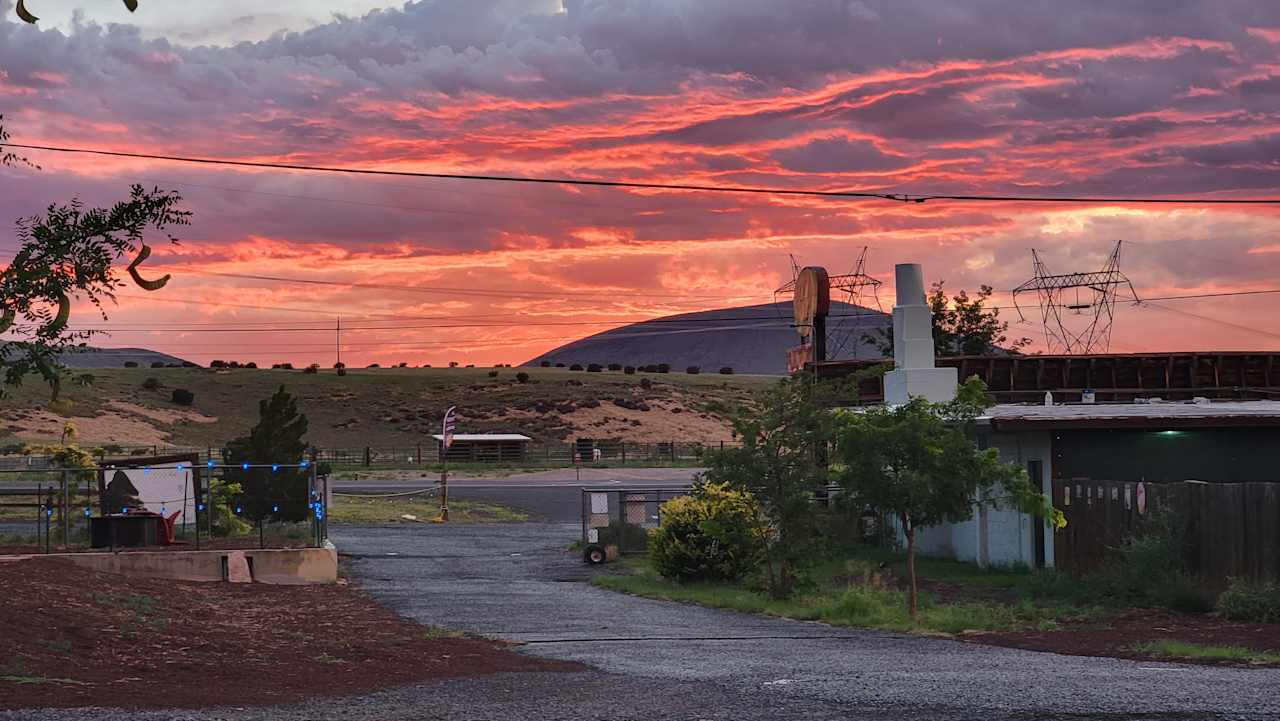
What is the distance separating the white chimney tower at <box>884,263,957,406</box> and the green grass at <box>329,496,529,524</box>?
22432 mm

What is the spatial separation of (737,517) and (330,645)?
1333cm

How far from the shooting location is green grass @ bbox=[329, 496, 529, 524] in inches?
2151

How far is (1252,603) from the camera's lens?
75.2ft

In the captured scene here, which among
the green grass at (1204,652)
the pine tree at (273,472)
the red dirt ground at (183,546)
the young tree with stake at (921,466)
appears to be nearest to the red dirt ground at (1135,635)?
the green grass at (1204,652)

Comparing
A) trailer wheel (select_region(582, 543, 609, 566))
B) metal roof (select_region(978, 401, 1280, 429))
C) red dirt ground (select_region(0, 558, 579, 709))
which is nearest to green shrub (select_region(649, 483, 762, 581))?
trailer wheel (select_region(582, 543, 609, 566))

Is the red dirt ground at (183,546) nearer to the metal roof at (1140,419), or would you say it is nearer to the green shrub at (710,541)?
the green shrub at (710,541)

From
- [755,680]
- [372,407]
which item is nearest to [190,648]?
[755,680]

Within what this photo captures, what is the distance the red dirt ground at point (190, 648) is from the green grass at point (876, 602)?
7.02 m

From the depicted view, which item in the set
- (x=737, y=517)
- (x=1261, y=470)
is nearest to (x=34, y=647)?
(x=737, y=517)

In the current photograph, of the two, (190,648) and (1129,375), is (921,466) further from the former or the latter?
(1129,375)

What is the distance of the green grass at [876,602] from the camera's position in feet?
77.7

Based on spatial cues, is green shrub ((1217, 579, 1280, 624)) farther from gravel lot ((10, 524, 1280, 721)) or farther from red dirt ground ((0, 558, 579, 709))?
red dirt ground ((0, 558, 579, 709))

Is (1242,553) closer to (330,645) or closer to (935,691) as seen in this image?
(935,691)

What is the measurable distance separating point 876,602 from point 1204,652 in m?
7.33
